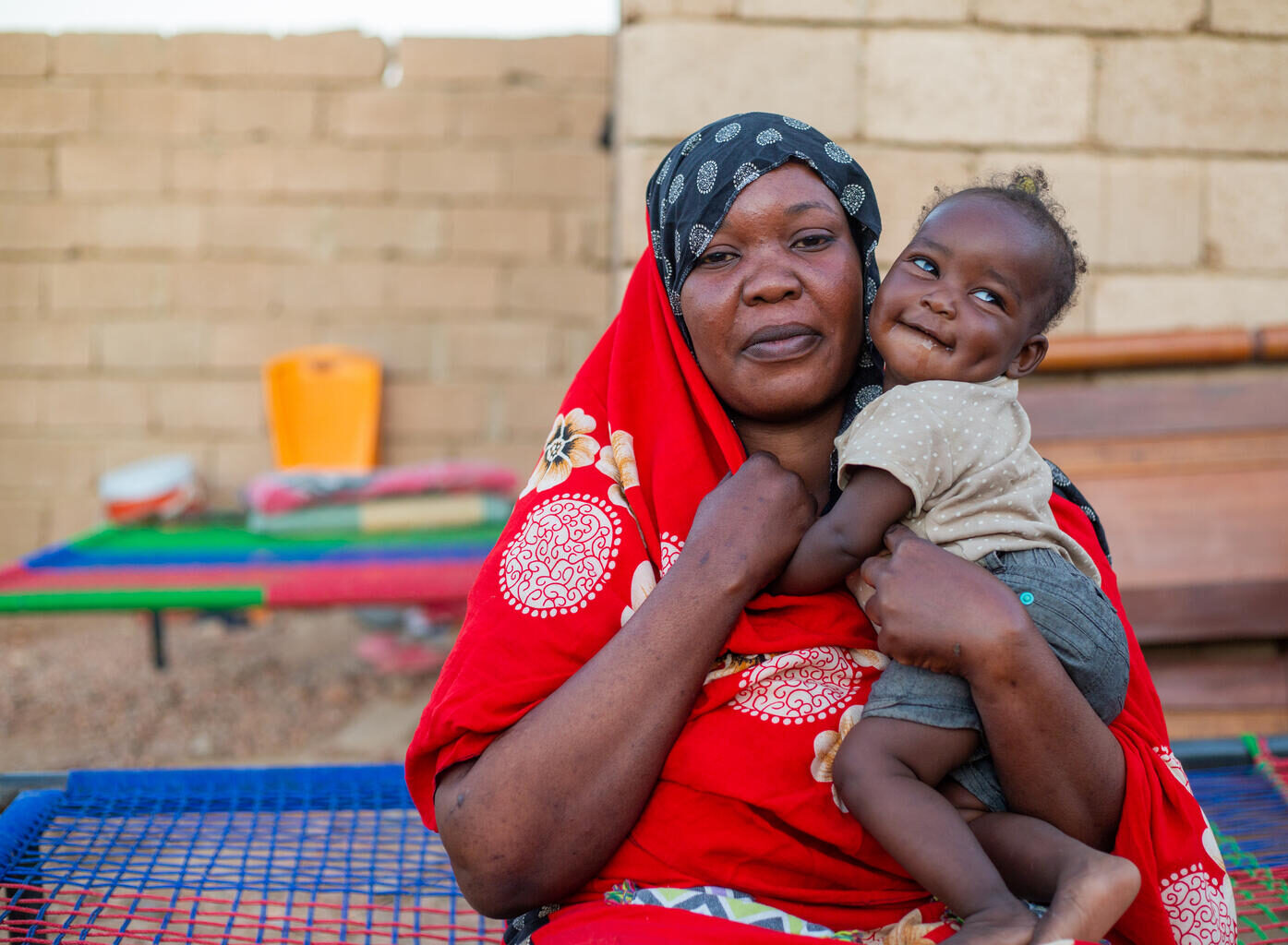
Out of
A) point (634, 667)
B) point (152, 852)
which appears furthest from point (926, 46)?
point (152, 852)

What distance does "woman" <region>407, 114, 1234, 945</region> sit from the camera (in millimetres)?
1419

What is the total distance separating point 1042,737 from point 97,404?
6197 millimetres

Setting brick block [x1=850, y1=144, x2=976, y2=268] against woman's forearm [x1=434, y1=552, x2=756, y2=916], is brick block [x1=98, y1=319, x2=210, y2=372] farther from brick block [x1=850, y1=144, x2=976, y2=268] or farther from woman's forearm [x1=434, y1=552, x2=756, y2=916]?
woman's forearm [x1=434, y1=552, x2=756, y2=916]

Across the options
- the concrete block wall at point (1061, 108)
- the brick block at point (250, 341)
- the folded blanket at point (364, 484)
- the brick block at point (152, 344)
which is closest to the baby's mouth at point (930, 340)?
the concrete block wall at point (1061, 108)

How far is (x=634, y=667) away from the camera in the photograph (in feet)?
4.76

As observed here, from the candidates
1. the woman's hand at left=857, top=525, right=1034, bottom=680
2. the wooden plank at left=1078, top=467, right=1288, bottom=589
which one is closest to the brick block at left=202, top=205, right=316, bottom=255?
the wooden plank at left=1078, top=467, right=1288, bottom=589

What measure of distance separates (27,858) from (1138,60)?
13.1 feet

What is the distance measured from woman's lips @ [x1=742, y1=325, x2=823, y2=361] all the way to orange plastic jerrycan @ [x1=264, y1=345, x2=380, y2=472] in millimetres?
4802

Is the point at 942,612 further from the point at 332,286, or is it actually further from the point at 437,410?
the point at 332,286

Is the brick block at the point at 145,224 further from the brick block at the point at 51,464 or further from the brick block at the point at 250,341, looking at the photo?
the brick block at the point at 51,464

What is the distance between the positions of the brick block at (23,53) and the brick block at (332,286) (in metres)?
1.86

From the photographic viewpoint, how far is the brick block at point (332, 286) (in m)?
6.23

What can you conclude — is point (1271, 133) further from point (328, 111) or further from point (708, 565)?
point (328, 111)

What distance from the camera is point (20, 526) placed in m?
6.23
